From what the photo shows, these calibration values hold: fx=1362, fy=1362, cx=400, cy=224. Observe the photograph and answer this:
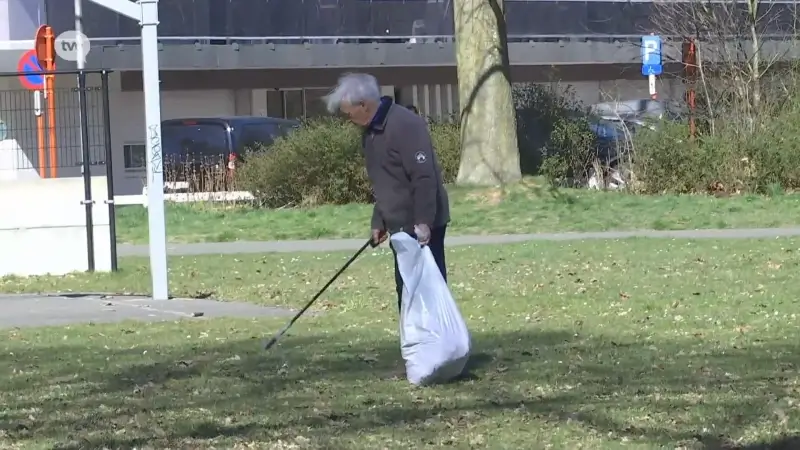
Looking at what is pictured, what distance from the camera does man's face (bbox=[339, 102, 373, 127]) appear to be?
23.5ft

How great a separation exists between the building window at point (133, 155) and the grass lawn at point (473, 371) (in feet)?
49.1

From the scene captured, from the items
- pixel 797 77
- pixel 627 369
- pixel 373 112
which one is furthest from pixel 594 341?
pixel 797 77

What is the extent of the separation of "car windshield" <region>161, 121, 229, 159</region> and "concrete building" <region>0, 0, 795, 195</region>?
51.1 inches

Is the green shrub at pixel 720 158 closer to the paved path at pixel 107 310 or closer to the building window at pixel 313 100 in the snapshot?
the paved path at pixel 107 310

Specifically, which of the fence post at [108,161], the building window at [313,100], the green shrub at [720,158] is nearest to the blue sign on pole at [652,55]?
the green shrub at [720,158]

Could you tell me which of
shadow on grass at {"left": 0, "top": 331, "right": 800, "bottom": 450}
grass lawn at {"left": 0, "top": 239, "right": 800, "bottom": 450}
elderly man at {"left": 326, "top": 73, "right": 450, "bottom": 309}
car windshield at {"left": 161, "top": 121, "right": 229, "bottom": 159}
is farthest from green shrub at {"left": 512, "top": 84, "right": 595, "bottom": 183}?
elderly man at {"left": 326, "top": 73, "right": 450, "bottom": 309}

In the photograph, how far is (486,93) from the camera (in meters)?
Answer: 19.4

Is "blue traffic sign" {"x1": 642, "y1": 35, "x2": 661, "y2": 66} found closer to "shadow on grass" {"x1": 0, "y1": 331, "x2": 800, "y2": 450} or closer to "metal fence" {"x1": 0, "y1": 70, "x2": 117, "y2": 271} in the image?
"metal fence" {"x1": 0, "y1": 70, "x2": 117, "y2": 271}

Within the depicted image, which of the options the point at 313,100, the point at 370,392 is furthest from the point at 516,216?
the point at 313,100

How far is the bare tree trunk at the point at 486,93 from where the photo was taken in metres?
19.3

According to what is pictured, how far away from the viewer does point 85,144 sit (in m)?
13.2

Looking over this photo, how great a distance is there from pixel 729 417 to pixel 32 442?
121 inches

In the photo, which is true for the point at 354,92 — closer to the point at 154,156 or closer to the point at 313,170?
the point at 154,156

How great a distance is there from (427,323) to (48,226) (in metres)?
7.35
